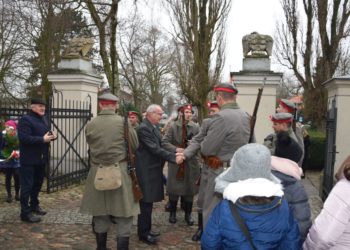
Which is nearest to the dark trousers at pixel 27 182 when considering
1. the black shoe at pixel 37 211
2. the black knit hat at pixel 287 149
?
the black shoe at pixel 37 211

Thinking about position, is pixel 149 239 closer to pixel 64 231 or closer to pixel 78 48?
pixel 64 231

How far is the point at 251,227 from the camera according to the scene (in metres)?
2.48

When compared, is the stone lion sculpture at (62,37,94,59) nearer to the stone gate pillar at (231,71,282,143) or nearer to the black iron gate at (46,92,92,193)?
the black iron gate at (46,92,92,193)

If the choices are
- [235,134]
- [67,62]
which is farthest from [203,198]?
[67,62]

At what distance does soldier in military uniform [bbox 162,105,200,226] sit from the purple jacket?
11.2 ft

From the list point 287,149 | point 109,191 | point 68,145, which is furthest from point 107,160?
point 68,145

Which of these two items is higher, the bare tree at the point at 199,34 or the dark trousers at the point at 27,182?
the bare tree at the point at 199,34

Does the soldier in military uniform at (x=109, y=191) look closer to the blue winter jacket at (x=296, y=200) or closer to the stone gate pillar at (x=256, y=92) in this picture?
the blue winter jacket at (x=296, y=200)

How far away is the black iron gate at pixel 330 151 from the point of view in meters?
7.59

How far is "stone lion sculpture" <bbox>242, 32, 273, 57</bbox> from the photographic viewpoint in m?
8.66

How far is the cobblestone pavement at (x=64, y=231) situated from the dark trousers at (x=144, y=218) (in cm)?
16

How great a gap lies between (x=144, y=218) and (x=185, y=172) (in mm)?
1146

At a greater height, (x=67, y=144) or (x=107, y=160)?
(x=107, y=160)

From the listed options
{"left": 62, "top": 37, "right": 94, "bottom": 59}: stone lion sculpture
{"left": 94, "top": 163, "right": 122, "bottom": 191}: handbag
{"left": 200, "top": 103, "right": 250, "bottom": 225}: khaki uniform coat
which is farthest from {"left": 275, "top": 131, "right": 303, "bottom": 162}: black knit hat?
{"left": 62, "top": 37, "right": 94, "bottom": 59}: stone lion sculpture
